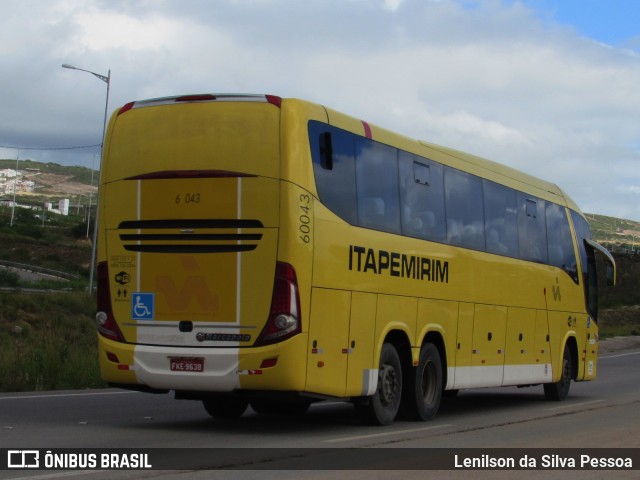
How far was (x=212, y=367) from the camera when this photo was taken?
12.4 m

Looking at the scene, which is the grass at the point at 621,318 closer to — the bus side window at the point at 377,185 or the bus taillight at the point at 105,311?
the bus side window at the point at 377,185

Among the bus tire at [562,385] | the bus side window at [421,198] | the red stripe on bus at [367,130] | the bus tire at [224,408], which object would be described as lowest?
the bus tire at [224,408]

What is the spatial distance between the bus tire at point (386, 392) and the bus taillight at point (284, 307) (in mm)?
2012

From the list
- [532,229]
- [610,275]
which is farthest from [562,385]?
[532,229]

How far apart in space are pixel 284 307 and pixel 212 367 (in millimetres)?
Result: 1078

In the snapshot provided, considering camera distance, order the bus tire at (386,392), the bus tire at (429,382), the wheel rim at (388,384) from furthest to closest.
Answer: the bus tire at (429,382) < the wheel rim at (388,384) < the bus tire at (386,392)

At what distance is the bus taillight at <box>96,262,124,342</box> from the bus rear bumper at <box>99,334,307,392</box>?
0.19m

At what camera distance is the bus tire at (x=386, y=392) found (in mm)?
13945

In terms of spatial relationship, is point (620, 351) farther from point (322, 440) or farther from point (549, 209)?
point (322, 440)

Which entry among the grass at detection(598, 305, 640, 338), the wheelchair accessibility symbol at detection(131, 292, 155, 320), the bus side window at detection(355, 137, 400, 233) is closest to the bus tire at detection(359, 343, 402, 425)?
the bus side window at detection(355, 137, 400, 233)

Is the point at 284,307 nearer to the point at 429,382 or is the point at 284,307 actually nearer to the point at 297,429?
the point at 297,429

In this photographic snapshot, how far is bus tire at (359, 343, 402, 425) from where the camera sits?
13945mm

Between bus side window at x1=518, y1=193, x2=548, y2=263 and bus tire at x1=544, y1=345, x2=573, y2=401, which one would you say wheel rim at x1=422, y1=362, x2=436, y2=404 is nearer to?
bus side window at x1=518, y1=193, x2=548, y2=263

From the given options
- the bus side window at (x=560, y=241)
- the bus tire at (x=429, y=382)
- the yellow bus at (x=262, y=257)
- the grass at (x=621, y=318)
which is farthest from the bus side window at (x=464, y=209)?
the grass at (x=621, y=318)
